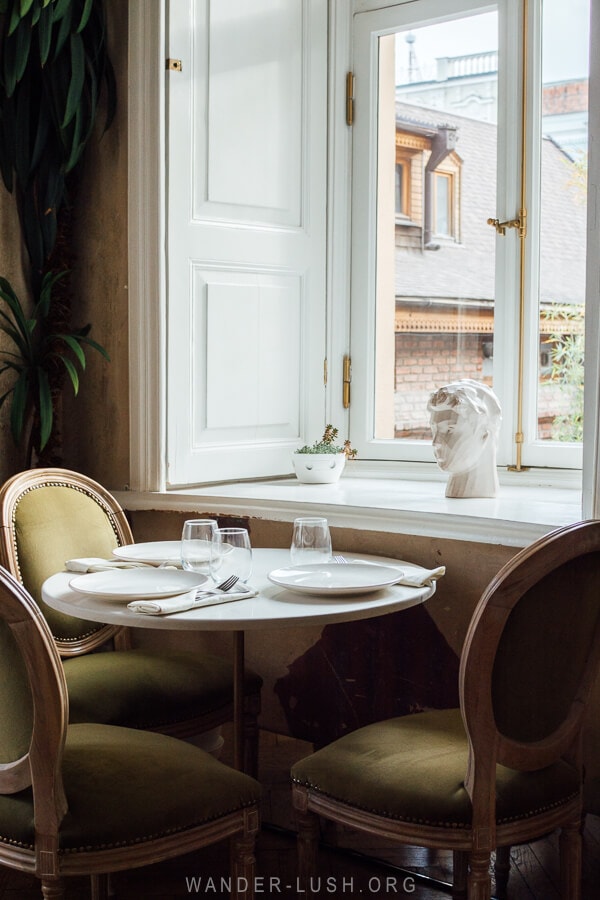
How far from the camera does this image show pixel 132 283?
118 inches

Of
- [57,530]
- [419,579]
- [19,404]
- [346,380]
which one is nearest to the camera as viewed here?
[419,579]

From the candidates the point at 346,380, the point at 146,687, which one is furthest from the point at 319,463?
the point at 146,687

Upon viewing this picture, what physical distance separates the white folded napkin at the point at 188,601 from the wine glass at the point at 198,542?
63 millimetres

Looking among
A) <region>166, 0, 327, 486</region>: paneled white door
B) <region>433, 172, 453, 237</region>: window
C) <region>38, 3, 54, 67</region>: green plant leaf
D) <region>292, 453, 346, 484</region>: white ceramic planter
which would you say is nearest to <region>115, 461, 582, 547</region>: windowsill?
<region>292, 453, 346, 484</region>: white ceramic planter

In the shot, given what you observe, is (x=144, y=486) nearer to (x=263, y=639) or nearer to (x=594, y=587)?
(x=263, y=639)

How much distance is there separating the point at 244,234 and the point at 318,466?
0.77 m

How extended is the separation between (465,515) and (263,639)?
0.76 meters

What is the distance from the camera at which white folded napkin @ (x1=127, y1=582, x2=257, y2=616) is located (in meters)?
1.82

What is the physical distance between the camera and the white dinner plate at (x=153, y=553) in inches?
87.5

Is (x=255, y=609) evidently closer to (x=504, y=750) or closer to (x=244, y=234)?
(x=504, y=750)

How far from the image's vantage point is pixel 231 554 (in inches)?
76.7

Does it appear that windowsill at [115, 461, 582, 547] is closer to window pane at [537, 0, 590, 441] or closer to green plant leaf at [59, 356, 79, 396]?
window pane at [537, 0, 590, 441]

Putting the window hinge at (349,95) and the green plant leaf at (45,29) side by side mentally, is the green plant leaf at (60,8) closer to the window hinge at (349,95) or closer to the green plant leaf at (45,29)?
the green plant leaf at (45,29)

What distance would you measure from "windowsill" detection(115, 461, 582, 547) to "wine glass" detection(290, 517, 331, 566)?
1.79 feet
